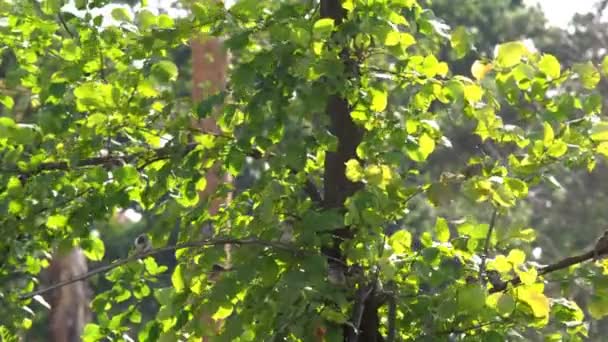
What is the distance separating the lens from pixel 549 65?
9.86ft

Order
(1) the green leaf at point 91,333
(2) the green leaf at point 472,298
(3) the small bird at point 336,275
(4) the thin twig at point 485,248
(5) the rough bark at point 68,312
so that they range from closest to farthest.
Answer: (2) the green leaf at point 472,298
(4) the thin twig at point 485,248
(3) the small bird at point 336,275
(1) the green leaf at point 91,333
(5) the rough bark at point 68,312

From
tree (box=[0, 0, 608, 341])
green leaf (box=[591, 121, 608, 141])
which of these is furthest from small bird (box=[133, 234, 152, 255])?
green leaf (box=[591, 121, 608, 141])

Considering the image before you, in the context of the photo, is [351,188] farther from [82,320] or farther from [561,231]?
[561,231]

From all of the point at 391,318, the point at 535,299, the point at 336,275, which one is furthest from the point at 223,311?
the point at 535,299

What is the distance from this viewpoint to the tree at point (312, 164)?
2.96 meters

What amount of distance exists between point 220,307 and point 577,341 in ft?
3.64

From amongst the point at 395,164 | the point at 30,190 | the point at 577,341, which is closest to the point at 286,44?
the point at 395,164

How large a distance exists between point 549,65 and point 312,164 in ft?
3.55

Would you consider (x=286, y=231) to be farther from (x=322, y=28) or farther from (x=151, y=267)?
(x=151, y=267)

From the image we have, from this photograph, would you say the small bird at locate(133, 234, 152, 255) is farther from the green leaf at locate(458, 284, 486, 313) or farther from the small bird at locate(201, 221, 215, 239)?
the green leaf at locate(458, 284, 486, 313)

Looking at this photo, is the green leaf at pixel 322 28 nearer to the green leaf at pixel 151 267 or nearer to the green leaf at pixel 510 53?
the green leaf at pixel 510 53

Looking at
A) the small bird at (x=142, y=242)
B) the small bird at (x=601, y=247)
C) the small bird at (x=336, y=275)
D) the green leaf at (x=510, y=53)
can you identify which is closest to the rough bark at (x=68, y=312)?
the small bird at (x=142, y=242)

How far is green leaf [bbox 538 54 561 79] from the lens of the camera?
2998 millimetres

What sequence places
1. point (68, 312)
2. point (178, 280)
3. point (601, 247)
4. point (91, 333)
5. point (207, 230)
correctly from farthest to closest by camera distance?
point (68, 312)
point (91, 333)
point (207, 230)
point (178, 280)
point (601, 247)
